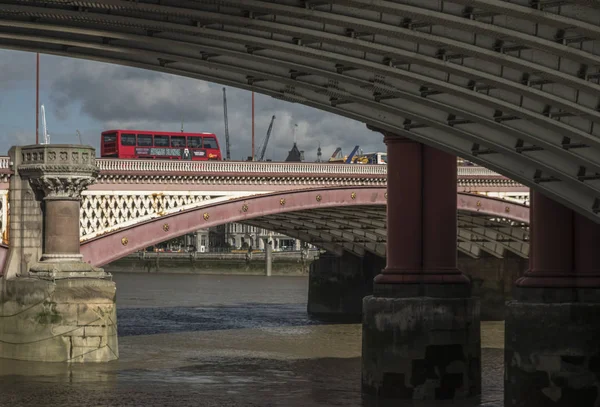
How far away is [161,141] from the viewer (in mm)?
61281

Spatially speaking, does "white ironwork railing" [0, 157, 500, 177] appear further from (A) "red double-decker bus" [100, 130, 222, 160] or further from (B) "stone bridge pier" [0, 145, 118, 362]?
(A) "red double-decker bus" [100, 130, 222, 160]

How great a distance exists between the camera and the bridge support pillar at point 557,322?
65.6ft

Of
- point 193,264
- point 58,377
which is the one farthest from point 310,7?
point 193,264

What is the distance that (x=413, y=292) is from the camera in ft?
76.1

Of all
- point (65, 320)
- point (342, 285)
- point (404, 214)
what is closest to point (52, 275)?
point (65, 320)

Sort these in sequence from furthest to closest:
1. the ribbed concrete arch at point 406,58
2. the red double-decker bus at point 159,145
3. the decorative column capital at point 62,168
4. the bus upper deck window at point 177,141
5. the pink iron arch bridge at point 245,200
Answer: the bus upper deck window at point 177,141
the red double-decker bus at point 159,145
the pink iron arch bridge at point 245,200
the decorative column capital at point 62,168
the ribbed concrete arch at point 406,58

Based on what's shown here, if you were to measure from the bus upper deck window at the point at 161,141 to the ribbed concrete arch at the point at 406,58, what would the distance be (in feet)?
126

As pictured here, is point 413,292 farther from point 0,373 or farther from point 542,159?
point 0,373

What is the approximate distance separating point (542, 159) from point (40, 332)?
41.2 ft

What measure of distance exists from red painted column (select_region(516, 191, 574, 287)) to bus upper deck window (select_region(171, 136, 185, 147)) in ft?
135

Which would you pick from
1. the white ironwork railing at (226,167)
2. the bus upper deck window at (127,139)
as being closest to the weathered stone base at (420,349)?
the white ironwork railing at (226,167)

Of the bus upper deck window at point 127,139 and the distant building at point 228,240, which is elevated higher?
the bus upper deck window at point 127,139

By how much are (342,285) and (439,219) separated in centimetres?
2820

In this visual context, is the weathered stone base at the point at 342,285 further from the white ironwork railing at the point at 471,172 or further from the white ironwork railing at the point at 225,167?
the white ironwork railing at the point at 225,167
